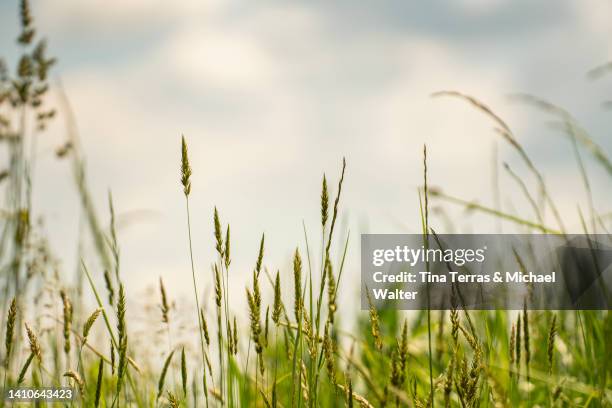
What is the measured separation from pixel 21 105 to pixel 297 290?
2417 millimetres

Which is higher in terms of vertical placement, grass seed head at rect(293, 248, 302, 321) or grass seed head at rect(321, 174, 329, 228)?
grass seed head at rect(321, 174, 329, 228)

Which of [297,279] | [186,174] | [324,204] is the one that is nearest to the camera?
[297,279]

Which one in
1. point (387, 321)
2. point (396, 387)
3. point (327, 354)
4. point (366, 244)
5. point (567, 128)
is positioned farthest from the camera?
point (387, 321)

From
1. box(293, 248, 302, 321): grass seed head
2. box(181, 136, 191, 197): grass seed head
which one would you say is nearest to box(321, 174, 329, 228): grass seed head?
box(293, 248, 302, 321): grass seed head

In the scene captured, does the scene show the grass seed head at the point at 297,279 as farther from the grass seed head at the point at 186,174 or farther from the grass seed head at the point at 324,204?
the grass seed head at the point at 186,174

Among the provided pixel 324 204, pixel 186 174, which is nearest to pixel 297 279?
pixel 324 204

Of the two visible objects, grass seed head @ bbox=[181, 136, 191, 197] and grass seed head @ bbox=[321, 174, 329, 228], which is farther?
grass seed head @ bbox=[181, 136, 191, 197]

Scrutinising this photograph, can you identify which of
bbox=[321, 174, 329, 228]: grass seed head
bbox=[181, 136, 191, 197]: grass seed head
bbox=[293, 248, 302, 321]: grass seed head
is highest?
bbox=[181, 136, 191, 197]: grass seed head

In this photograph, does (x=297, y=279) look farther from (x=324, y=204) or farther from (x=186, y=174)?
(x=186, y=174)

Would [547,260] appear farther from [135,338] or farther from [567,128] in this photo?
[135,338]

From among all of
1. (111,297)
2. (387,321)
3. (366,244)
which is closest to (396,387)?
(111,297)

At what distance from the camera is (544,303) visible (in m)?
2.20

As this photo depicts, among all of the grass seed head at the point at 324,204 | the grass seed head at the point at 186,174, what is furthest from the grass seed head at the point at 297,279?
the grass seed head at the point at 186,174

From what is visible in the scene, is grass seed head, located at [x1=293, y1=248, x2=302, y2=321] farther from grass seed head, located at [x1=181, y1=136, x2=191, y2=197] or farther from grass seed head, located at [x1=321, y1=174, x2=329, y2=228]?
grass seed head, located at [x1=181, y1=136, x2=191, y2=197]
